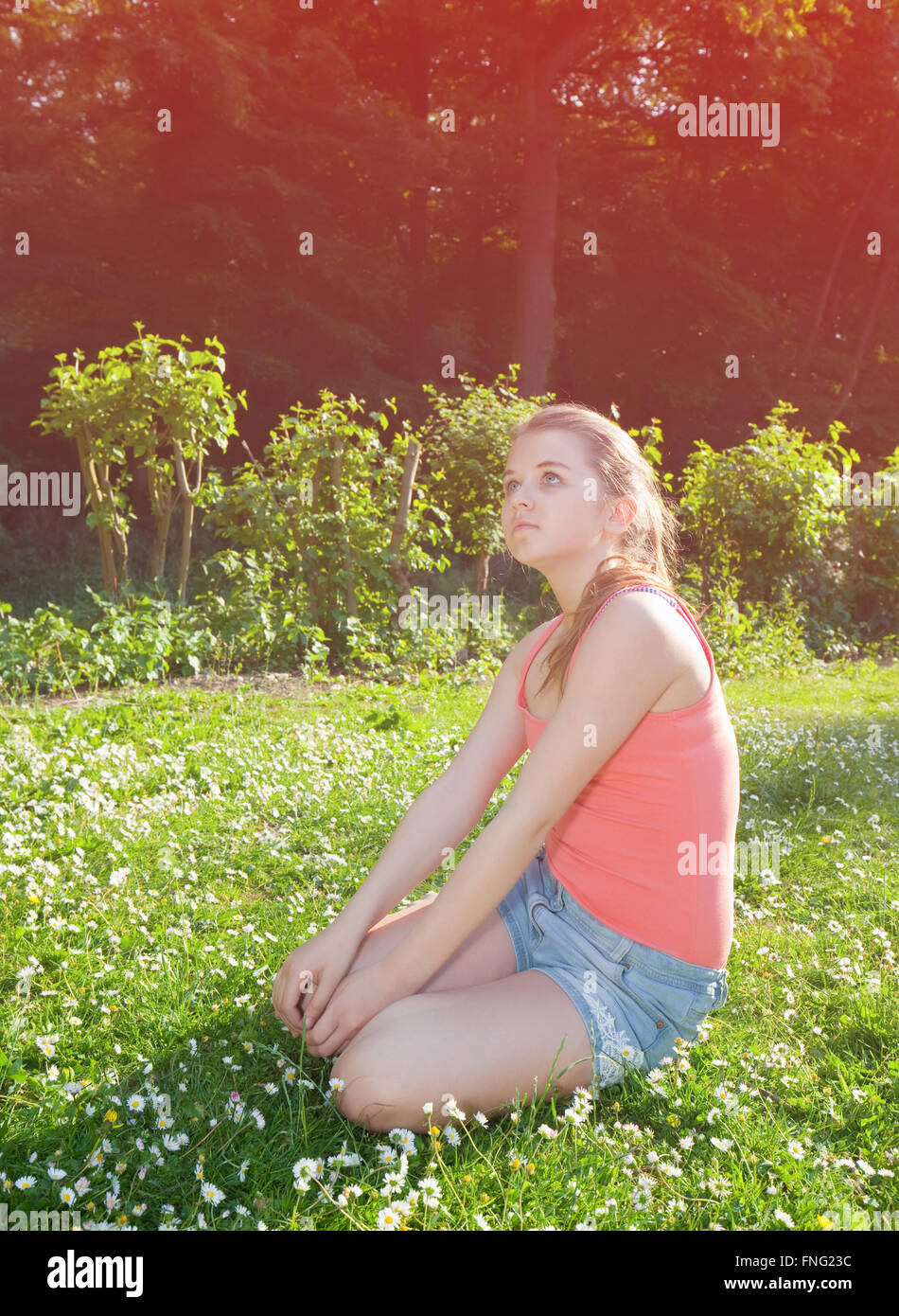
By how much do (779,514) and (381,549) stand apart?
4771 mm

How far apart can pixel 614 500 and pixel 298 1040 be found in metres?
1.60

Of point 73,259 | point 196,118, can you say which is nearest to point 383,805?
point 73,259

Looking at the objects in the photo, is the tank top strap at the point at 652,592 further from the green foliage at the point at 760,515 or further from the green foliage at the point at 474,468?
the green foliage at the point at 760,515

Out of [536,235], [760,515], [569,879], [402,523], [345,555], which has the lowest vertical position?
[569,879]

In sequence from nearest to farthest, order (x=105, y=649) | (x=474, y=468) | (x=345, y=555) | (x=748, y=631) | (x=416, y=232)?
(x=105, y=649) < (x=345, y=555) < (x=474, y=468) < (x=748, y=631) < (x=416, y=232)

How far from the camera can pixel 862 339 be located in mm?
23156

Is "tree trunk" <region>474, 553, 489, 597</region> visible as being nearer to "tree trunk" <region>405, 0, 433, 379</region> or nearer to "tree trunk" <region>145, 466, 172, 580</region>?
"tree trunk" <region>145, 466, 172, 580</region>

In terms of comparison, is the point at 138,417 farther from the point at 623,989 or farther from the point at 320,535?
the point at 623,989

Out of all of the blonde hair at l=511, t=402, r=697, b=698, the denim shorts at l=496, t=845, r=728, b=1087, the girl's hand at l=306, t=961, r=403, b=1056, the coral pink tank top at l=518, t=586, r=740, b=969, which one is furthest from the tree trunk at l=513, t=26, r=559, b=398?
the girl's hand at l=306, t=961, r=403, b=1056

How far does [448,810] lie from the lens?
268 cm

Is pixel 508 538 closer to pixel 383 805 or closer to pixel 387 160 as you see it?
pixel 383 805

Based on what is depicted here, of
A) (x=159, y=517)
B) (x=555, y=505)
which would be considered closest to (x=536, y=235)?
(x=159, y=517)

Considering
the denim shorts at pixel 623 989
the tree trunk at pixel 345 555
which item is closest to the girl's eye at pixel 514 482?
the denim shorts at pixel 623 989

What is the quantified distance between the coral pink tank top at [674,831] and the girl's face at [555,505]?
23 centimetres
